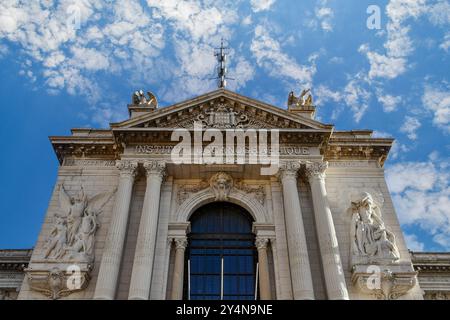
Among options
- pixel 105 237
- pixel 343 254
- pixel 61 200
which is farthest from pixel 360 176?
pixel 61 200

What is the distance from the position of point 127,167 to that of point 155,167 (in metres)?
1.50

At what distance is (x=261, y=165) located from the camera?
24516 mm

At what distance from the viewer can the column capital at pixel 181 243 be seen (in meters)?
22.4

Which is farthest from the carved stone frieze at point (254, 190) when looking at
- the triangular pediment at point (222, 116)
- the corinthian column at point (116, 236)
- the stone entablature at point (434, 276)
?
the stone entablature at point (434, 276)

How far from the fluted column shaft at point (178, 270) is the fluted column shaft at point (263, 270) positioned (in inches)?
146

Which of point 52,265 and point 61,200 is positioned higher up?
point 61,200

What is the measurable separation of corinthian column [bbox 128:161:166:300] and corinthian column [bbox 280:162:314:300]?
21.3 feet

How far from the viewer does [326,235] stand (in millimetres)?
21562

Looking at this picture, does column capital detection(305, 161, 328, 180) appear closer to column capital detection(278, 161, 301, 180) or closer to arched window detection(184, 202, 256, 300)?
column capital detection(278, 161, 301, 180)

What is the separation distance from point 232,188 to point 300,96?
7.49 m

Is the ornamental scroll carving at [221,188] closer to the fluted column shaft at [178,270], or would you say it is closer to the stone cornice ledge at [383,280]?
the fluted column shaft at [178,270]

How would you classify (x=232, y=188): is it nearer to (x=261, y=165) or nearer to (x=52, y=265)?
(x=261, y=165)

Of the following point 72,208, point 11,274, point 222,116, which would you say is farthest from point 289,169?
point 11,274

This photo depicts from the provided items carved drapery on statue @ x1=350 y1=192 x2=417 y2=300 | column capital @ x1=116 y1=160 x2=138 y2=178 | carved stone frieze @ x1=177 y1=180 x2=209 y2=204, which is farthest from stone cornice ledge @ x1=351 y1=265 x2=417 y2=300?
column capital @ x1=116 y1=160 x2=138 y2=178
